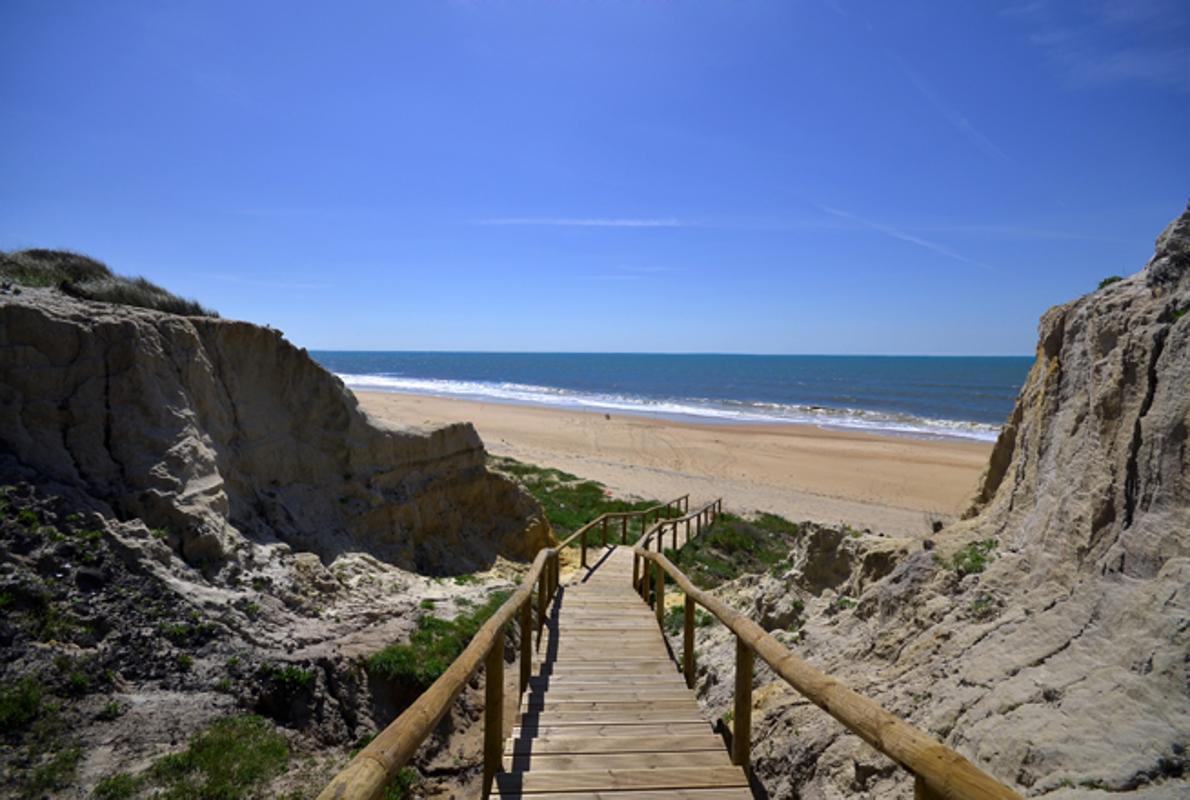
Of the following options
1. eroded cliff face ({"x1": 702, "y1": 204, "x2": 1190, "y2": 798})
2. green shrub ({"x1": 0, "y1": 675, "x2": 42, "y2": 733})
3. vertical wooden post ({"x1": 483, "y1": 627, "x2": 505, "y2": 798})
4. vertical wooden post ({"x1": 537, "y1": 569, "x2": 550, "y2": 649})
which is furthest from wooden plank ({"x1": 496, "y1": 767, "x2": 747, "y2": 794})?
vertical wooden post ({"x1": 537, "y1": 569, "x2": 550, "y2": 649})

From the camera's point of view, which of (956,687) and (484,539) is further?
(484,539)

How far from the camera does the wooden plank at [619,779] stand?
3705 millimetres

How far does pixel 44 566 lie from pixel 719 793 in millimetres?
5186

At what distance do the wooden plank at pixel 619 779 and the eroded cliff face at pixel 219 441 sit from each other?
3943 millimetres

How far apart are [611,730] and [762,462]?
93.1 feet

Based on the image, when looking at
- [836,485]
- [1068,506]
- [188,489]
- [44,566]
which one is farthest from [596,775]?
[836,485]

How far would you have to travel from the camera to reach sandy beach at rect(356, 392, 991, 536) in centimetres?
2327

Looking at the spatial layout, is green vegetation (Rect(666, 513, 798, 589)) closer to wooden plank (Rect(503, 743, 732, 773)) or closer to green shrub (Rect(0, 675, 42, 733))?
wooden plank (Rect(503, 743, 732, 773))

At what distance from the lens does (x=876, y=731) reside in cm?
248

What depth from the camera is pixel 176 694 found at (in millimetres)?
4512

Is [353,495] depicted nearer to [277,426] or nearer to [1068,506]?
[277,426]

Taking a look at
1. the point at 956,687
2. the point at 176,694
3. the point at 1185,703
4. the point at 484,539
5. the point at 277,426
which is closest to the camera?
the point at 1185,703

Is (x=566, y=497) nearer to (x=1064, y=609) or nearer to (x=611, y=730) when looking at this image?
(x=611, y=730)

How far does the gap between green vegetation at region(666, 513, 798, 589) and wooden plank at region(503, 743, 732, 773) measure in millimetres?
8367
